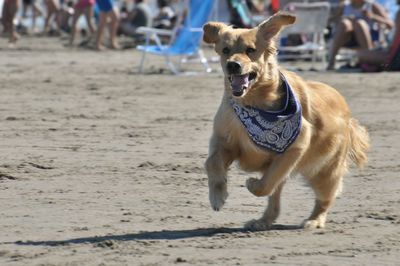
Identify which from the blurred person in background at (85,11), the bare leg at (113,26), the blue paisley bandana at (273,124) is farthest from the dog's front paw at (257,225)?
the blurred person in background at (85,11)

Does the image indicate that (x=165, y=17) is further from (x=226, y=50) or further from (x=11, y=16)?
(x=226, y=50)

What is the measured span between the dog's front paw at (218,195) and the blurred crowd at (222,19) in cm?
1128

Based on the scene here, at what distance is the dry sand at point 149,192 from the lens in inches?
232

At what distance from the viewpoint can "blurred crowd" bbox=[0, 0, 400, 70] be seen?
18297mm

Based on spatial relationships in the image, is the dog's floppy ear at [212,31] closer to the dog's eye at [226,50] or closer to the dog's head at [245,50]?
the dog's head at [245,50]

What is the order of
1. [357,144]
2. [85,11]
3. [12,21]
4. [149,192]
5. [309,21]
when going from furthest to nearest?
[85,11] → [12,21] → [309,21] → [149,192] → [357,144]

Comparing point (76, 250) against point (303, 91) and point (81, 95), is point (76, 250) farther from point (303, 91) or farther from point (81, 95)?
point (81, 95)

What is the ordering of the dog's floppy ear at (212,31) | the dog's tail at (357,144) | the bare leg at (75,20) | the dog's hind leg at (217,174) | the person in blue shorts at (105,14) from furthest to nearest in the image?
the bare leg at (75,20) → the person in blue shorts at (105,14) → the dog's tail at (357,144) → the dog's floppy ear at (212,31) → the dog's hind leg at (217,174)

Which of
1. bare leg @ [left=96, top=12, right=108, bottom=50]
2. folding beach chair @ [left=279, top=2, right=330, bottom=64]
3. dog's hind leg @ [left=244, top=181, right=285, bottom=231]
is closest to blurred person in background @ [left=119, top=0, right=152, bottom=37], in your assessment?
bare leg @ [left=96, top=12, right=108, bottom=50]

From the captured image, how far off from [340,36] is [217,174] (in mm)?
12568

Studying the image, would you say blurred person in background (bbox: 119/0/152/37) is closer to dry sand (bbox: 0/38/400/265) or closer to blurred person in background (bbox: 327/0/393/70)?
blurred person in background (bbox: 327/0/393/70)

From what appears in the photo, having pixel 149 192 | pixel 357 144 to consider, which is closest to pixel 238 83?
pixel 357 144

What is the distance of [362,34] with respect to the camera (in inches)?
721

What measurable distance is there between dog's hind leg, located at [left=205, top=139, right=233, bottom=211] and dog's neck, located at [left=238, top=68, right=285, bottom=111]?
329mm
